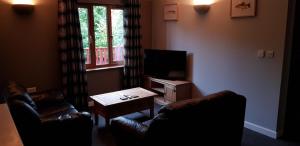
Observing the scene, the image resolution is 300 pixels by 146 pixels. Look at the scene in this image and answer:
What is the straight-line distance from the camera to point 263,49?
3.30 metres

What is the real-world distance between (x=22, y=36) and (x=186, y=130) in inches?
119

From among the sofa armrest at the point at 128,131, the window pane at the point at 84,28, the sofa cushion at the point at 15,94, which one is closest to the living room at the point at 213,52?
the window pane at the point at 84,28

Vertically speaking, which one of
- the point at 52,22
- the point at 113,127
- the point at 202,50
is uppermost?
the point at 52,22

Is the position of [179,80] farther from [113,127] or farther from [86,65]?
[113,127]

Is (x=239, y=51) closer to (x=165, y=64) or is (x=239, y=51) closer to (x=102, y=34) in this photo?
(x=165, y=64)

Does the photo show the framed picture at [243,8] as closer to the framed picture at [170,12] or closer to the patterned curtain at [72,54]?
the framed picture at [170,12]

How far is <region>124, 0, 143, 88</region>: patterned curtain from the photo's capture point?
15.6ft

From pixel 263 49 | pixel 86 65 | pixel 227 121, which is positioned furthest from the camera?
pixel 86 65

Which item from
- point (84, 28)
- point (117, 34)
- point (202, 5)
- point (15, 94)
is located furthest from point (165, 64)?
point (15, 94)

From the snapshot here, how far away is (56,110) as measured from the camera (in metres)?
3.36

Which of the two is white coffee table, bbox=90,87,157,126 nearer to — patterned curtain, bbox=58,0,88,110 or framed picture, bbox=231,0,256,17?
patterned curtain, bbox=58,0,88,110

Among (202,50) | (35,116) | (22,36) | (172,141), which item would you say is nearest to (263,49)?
(202,50)

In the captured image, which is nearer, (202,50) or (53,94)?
(53,94)

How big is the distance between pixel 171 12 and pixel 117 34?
1.16 metres
